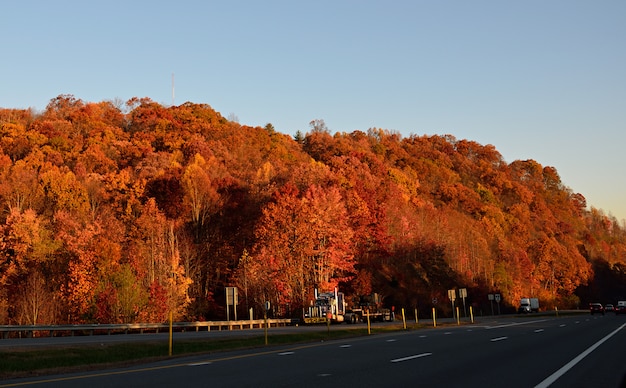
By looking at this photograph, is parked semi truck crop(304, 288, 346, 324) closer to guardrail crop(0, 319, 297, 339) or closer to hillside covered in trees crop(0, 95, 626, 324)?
guardrail crop(0, 319, 297, 339)

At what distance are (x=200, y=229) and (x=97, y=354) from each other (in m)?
52.6

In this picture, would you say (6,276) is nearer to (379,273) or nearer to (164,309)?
(164,309)

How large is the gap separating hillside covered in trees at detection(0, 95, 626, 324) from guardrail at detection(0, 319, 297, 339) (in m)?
8.78

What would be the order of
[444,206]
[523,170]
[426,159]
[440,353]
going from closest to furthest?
1. [440,353]
2. [444,206]
3. [426,159]
4. [523,170]

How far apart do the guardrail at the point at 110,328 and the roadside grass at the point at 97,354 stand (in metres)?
11.4

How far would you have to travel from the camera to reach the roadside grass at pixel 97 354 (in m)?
15.1

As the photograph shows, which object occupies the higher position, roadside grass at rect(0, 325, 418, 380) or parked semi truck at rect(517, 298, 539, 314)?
roadside grass at rect(0, 325, 418, 380)

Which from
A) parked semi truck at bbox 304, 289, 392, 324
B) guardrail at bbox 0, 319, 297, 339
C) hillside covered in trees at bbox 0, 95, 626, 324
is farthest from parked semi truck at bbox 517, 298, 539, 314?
guardrail at bbox 0, 319, 297, 339

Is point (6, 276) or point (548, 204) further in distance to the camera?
point (548, 204)

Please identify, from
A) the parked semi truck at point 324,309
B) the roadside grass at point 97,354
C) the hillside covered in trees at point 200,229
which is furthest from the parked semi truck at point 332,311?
the roadside grass at point 97,354

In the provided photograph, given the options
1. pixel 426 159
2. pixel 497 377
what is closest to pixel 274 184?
pixel 497 377

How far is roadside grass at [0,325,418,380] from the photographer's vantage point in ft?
49.6

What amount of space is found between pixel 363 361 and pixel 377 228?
59.3 meters

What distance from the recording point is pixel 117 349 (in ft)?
69.5
